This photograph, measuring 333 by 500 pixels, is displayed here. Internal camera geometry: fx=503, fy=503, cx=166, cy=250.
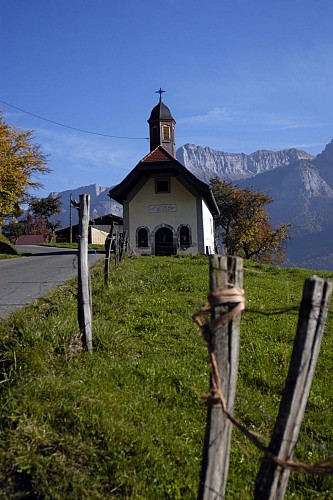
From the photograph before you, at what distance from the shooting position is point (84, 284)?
6.71m

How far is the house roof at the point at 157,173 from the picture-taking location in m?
31.1

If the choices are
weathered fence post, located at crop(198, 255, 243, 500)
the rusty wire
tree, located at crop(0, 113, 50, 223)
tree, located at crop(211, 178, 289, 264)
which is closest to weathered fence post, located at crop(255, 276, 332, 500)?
the rusty wire

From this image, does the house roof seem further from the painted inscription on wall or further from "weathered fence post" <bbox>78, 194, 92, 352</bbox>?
"weathered fence post" <bbox>78, 194, 92, 352</bbox>

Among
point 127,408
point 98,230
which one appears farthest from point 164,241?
point 98,230

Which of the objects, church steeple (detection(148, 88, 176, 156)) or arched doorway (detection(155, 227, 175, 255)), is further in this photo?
church steeple (detection(148, 88, 176, 156))

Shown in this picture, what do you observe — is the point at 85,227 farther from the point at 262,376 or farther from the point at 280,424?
the point at 280,424

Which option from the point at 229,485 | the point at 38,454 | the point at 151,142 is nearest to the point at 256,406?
the point at 229,485

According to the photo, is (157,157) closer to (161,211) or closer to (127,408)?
(161,211)

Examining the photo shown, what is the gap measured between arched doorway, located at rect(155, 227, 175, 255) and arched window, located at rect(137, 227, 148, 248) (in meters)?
0.69

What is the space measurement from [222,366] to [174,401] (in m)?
2.66

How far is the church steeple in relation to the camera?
124ft

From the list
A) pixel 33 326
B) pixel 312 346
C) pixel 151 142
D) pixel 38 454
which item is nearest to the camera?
pixel 312 346

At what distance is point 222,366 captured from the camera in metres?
2.65

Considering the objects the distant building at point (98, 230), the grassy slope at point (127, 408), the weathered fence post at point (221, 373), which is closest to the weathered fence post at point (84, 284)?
the grassy slope at point (127, 408)
